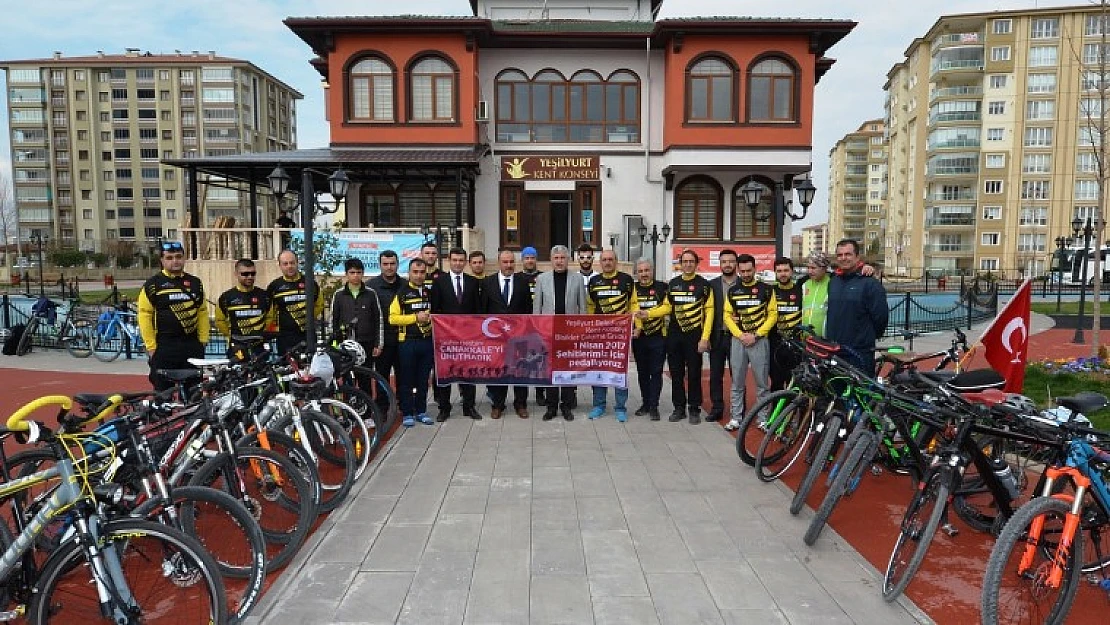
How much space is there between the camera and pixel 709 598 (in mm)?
3898

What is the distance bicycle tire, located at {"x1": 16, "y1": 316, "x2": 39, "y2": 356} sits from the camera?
533 inches

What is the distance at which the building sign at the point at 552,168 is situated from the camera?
22.7 metres

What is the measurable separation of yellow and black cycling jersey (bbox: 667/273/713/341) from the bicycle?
5.74 meters

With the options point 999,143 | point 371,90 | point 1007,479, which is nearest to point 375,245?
point 371,90

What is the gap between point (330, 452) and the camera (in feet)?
17.9

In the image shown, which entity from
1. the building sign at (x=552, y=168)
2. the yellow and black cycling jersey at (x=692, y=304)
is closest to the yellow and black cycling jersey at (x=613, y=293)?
the yellow and black cycling jersey at (x=692, y=304)

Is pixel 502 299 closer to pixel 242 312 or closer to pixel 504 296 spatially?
pixel 504 296

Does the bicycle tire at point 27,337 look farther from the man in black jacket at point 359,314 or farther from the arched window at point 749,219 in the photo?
the arched window at point 749,219

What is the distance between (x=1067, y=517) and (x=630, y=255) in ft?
65.3

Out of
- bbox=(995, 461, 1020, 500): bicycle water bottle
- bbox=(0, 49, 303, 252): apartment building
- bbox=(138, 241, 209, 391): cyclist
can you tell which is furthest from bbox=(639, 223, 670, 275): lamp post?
bbox=(0, 49, 303, 252): apartment building

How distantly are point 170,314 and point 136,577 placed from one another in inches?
149

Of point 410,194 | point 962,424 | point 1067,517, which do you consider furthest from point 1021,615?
point 410,194

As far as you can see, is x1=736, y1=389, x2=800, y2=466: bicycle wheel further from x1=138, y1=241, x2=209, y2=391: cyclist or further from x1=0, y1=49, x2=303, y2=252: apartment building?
x1=0, y1=49, x2=303, y2=252: apartment building

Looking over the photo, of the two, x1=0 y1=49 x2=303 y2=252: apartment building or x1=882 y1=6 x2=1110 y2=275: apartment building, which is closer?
x1=882 y1=6 x2=1110 y2=275: apartment building
